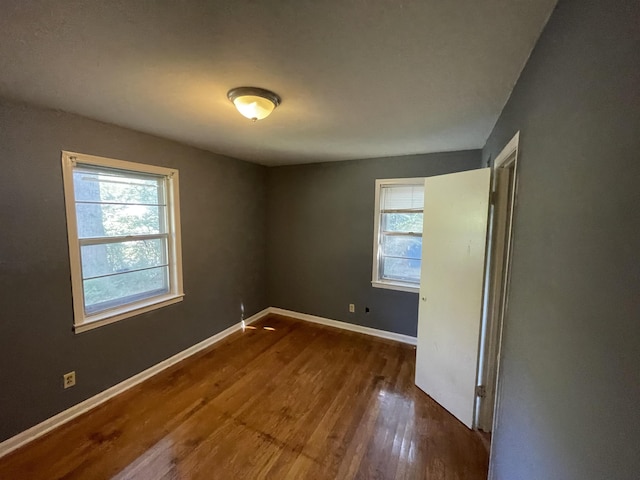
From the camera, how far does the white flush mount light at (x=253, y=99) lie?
159 cm

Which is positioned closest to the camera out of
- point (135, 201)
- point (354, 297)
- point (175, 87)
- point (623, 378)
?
point (623, 378)

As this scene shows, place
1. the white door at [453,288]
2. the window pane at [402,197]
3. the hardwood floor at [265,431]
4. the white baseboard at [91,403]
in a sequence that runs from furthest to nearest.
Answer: the window pane at [402,197] → the white door at [453,288] → the white baseboard at [91,403] → the hardwood floor at [265,431]

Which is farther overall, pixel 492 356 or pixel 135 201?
pixel 135 201

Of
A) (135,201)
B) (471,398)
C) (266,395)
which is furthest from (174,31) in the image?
(471,398)

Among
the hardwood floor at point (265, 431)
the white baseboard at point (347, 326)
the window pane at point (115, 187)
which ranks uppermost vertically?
the window pane at point (115, 187)

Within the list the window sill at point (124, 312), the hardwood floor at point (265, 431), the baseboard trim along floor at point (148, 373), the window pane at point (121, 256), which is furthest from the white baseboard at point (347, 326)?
the window pane at point (121, 256)

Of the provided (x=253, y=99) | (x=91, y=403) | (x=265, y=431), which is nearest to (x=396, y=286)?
(x=265, y=431)

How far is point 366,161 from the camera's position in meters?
3.54

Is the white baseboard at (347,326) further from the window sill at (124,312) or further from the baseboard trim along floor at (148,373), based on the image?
the window sill at (124,312)

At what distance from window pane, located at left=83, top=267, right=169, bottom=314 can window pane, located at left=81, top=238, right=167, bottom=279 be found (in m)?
0.06

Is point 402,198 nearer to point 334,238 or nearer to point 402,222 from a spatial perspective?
point 402,222

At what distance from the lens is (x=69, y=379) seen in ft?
7.05

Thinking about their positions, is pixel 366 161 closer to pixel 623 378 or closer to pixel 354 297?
pixel 354 297

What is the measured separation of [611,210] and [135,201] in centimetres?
313
